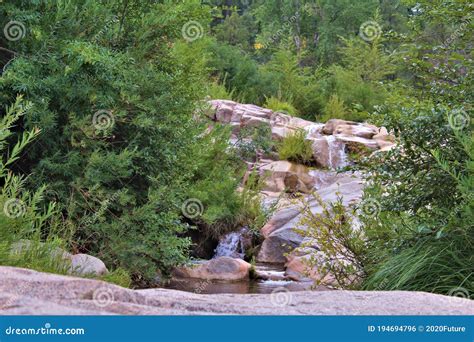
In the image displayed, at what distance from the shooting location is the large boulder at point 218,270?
→ 33.1 feet

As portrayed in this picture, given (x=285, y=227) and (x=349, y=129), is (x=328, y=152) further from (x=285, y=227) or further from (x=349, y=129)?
(x=285, y=227)

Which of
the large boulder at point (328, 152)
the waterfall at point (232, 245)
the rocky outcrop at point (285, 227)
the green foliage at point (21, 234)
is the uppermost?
the large boulder at point (328, 152)

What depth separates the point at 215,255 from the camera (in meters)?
12.4

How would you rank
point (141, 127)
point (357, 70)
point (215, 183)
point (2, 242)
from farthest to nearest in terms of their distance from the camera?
point (357, 70) < point (215, 183) < point (141, 127) < point (2, 242)

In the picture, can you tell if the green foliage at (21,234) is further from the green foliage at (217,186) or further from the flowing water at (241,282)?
the green foliage at (217,186)

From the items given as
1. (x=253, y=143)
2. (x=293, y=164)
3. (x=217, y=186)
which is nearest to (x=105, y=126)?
(x=217, y=186)

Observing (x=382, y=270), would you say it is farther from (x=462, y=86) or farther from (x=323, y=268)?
(x=462, y=86)

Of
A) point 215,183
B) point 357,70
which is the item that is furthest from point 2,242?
point 357,70

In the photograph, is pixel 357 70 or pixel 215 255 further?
pixel 357 70

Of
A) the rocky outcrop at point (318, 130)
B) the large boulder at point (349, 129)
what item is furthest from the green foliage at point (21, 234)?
the large boulder at point (349, 129)

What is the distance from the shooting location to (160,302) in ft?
10.3

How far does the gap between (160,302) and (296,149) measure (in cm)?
1353

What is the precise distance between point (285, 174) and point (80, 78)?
9131 millimetres

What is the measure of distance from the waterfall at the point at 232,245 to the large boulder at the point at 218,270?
A: 1779 millimetres
